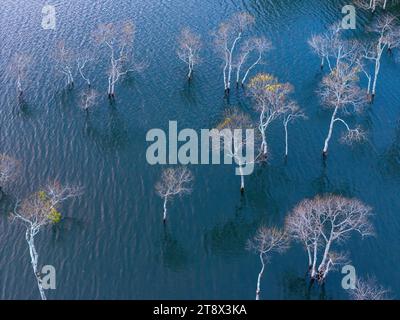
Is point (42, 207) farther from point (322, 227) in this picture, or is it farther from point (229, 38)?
point (229, 38)

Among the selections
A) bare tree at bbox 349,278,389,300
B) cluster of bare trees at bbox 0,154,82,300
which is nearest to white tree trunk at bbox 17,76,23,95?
cluster of bare trees at bbox 0,154,82,300

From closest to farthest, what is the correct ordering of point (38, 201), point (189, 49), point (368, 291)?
point (368, 291) → point (38, 201) → point (189, 49)

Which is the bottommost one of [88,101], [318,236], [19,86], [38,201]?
[318,236]

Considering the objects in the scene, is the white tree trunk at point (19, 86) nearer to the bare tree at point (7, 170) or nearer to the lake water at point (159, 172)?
the lake water at point (159, 172)

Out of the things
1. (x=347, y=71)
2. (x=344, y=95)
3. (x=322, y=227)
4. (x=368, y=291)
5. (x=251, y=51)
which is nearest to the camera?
(x=368, y=291)

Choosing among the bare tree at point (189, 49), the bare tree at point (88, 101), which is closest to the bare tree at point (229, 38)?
the bare tree at point (189, 49)

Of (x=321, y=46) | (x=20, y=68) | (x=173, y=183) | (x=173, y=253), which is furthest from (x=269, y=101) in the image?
(x=20, y=68)

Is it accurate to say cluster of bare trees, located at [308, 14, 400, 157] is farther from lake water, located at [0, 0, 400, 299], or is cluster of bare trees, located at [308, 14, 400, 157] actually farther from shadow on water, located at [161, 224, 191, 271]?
shadow on water, located at [161, 224, 191, 271]
